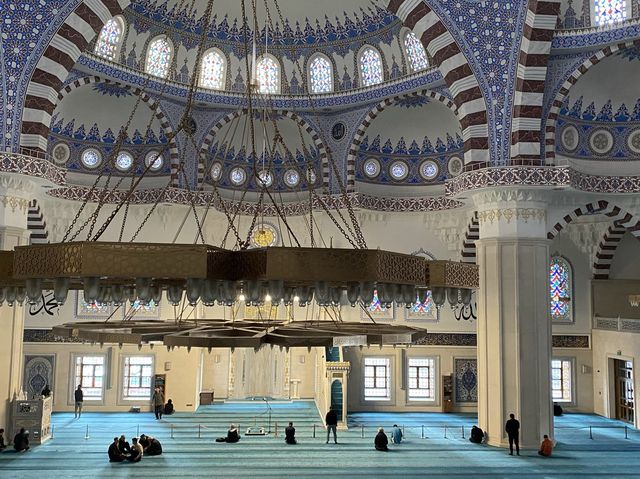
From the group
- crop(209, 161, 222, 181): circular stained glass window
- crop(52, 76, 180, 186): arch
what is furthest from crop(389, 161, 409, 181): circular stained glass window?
crop(52, 76, 180, 186): arch

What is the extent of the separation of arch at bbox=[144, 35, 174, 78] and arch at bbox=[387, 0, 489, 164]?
5.24 m

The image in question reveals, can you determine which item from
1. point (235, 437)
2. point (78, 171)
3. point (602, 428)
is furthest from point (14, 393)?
point (602, 428)

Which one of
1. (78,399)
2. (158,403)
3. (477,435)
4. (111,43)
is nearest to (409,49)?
(111,43)

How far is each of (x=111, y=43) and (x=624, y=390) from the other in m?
12.8

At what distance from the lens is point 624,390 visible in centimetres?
1430

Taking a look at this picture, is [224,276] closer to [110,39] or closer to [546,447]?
[546,447]

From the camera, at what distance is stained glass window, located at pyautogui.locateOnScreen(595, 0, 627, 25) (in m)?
11.0

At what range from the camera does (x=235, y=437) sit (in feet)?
36.2

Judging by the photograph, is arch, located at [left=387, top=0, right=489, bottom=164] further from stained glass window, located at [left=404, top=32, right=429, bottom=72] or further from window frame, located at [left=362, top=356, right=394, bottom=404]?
window frame, located at [left=362, top=356, right=394, bottom=404]

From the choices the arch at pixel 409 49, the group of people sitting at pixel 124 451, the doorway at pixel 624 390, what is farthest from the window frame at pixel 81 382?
the doorway at pixel 624 390

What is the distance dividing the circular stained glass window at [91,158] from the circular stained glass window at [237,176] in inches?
119

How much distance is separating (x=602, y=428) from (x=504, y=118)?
6678mm

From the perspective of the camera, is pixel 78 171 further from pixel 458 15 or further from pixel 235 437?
pixel 458 15

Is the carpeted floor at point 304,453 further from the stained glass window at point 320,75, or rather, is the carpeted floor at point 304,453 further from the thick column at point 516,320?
the stained glass window at point 320,75
